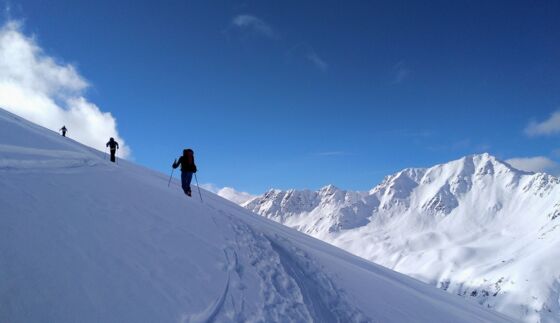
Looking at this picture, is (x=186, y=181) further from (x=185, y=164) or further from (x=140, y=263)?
(x=140, y=263)

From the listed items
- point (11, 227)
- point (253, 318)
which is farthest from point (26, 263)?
point (253, 318)

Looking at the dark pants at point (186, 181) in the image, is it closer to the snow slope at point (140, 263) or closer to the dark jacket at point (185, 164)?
the dark jacket at point (185, 164)

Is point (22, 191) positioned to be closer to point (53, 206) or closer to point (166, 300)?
point (53, 206)

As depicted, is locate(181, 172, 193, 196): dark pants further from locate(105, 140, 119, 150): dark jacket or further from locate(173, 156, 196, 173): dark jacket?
locate(105, 140, 119, 150): dark jacket

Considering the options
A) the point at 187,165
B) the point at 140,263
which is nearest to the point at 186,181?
the point at 187,165

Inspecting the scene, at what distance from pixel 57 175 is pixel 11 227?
15.5ft

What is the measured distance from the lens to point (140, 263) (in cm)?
795

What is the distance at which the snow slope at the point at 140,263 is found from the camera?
6.09 meters

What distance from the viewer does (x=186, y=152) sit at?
18625mm

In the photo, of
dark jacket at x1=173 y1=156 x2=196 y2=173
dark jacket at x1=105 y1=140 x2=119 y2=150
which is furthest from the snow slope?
dark jacket at x1=105 y1=140 x2=119 y2=150

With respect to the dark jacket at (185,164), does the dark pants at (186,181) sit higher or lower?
lower

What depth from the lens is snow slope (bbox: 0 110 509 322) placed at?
20.0 ft

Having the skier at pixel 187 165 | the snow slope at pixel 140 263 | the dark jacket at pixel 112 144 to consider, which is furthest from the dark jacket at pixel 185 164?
the dark jacket at pixel 112 144

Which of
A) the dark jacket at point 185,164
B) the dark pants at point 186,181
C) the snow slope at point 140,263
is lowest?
the snow slope at point 140,263
